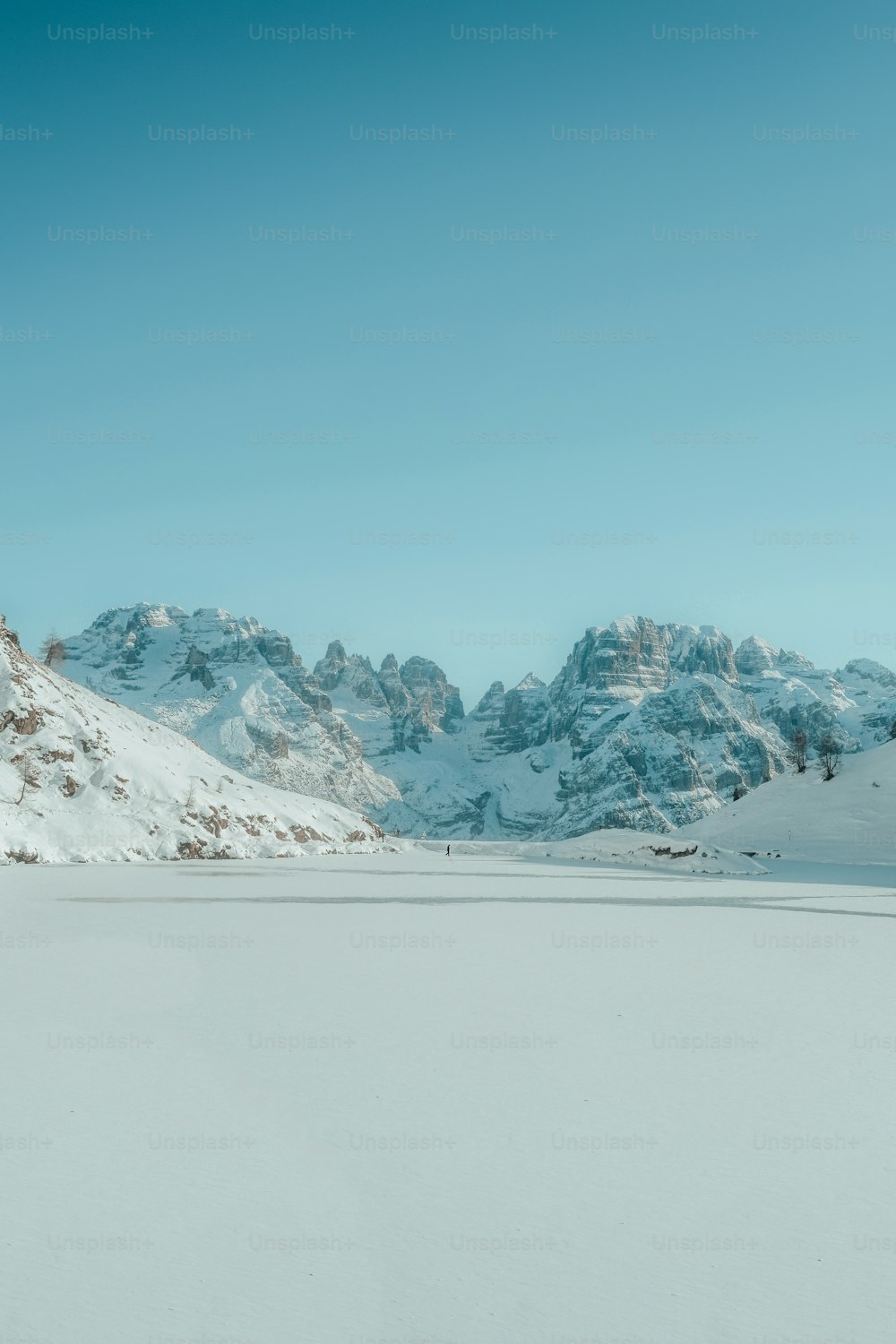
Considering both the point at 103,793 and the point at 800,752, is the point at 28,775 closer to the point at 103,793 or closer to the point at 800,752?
the point at 103,793

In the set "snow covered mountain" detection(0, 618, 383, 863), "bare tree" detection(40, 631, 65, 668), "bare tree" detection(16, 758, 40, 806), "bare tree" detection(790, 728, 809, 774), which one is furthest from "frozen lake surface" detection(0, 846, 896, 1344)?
"bare tree" detection(790, 728, 809, 774)

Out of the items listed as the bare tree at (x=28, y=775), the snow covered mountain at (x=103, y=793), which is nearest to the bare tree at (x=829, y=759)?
the snow covered mountain at (x=103, y=793)

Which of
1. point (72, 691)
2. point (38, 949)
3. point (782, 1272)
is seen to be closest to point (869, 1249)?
point (782, 1272)

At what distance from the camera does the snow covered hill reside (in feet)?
247

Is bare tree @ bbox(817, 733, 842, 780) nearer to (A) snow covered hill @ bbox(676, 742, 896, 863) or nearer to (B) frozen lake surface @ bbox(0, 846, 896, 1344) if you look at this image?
(A) snow covered hill @ bbox(676, 742, 896, 863)

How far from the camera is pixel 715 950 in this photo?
58.8 feet

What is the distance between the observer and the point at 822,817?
8288 cm

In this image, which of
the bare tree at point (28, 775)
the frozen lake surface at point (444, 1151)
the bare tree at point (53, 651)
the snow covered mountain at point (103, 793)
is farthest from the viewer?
the bare tree at point (53, 651)

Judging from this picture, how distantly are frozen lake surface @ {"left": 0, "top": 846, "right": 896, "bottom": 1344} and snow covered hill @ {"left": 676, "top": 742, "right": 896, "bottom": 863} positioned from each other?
65.3m

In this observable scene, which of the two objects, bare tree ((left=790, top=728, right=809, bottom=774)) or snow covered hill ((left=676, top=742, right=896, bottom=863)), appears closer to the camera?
snow covered hill ((left=676, top=742, right=896, bottom=863))

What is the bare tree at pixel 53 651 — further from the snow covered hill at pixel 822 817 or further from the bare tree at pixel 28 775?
the snow covered hill at pixel 822 817

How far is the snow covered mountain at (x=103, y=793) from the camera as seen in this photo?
46531 mm

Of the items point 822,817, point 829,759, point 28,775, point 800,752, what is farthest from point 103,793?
point 800,752

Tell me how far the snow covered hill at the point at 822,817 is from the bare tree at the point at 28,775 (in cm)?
5243
